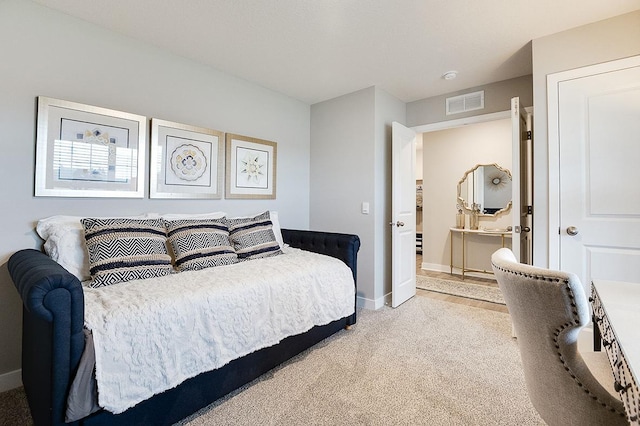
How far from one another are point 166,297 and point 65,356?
1.43 ft

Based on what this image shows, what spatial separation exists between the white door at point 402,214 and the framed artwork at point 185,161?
1882 mm

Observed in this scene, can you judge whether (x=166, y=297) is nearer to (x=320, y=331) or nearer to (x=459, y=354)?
(x=320, y=331)

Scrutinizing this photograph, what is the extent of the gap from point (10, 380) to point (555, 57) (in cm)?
443

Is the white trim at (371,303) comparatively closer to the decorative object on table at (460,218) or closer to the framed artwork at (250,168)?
the framed artwork at (250,168)

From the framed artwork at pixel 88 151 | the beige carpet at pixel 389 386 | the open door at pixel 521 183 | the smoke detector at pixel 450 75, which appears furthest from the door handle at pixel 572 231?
the framed artwork at pixel 88 151

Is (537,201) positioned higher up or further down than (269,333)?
higher up

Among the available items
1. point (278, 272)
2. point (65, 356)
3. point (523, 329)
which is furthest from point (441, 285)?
point (65, 356)

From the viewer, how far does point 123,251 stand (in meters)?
1.84

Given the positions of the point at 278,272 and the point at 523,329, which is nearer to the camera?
the point at 523,329

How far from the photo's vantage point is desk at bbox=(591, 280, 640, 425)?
0.64 meters

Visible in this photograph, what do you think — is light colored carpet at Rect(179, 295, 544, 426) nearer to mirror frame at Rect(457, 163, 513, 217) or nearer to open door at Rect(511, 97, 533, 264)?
open door at Rect(511, 97, 533, 264)

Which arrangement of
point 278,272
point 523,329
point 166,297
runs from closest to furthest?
1. point 523,329
2. point 166,297
3. point 278,272

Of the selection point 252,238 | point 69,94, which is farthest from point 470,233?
point 69,94

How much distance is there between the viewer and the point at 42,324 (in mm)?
1264
